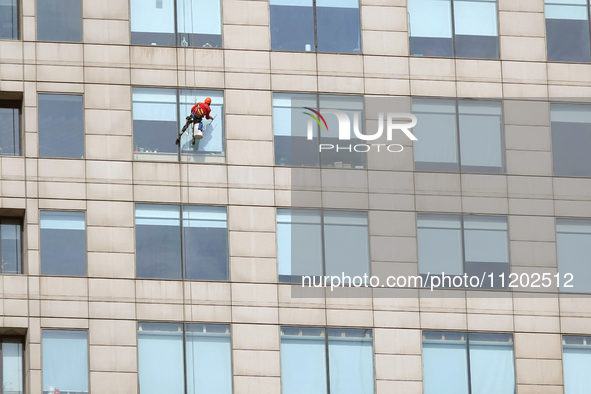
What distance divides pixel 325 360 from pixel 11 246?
10728 mm

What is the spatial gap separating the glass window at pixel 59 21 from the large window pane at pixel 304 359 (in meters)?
12.0

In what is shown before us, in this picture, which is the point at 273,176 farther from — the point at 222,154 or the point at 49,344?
the point at 49,344

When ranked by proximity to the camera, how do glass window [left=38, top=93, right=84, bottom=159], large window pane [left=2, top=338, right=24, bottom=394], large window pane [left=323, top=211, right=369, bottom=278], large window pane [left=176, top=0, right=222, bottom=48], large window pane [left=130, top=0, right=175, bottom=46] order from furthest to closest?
large window pane [left=176, top=0, right=222, bottom=48], large window pane [left=130, top=0, right=175, bottom=46], large window pane [left=323, top=211, right=369, bottom=278], glass window [left=38, top=93, right=84, bottom=159], large window pane [left=2, top=338, right=24, bottom=394]

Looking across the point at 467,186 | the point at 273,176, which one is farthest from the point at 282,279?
the point at 467,186

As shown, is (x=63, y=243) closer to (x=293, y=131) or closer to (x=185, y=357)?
(x=185, y=357)

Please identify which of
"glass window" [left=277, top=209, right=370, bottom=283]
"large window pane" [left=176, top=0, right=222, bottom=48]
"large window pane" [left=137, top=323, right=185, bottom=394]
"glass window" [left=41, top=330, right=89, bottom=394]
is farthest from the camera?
"large window pane" [left=176, top=0, right=222, bottom=48]

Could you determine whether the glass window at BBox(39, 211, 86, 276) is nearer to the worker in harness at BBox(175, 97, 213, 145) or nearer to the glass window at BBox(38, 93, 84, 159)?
the glass window at BBox(38, 93, 84, 159)

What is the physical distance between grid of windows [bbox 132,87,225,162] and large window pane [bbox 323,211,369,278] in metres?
4.31

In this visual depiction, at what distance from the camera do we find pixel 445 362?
44.9 m

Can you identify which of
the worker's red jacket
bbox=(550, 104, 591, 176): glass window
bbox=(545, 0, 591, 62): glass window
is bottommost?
bbox=(550, 104, 591, 176): glass window

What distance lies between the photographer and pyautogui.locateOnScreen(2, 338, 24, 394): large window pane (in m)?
43.0

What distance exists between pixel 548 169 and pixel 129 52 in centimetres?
1460

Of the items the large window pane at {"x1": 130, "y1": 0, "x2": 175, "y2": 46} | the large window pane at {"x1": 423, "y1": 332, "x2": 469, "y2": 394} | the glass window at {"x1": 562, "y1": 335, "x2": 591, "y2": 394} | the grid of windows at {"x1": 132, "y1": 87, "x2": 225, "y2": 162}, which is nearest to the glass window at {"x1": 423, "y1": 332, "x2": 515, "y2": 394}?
the large window pane at {"x1": 423, "y1": 332, "x2": 469, "y2": 394}

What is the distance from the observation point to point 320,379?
145ft
